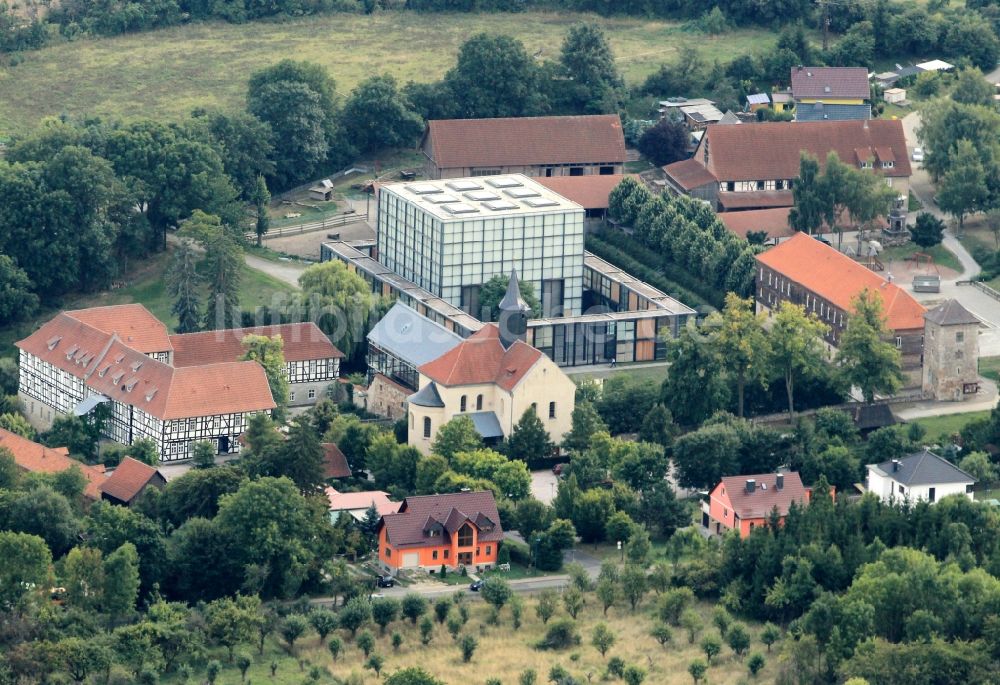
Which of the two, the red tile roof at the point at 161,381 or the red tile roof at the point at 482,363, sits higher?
the red tile roof at the point at 482,363

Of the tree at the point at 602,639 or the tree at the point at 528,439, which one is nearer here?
the tree at the point at 602,639

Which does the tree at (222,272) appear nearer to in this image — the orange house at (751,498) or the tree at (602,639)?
the orange house at (751,498)

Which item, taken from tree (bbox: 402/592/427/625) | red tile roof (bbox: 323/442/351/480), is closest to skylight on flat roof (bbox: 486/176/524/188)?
red tile roof (bbox: 323/442/351/480)

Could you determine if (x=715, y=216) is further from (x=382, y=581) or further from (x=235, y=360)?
(x=382, y=581)

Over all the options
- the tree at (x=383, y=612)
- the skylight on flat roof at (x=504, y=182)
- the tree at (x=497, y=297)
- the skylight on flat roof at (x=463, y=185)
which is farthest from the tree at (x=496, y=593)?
the skylight on flat roof at (x=504, y=182)

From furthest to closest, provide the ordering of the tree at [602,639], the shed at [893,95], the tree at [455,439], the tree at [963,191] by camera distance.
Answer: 1. the shed at [893,95]
2. the tree at [963,191]
3. the tree at [455,439]
4. the tree at [602,639]

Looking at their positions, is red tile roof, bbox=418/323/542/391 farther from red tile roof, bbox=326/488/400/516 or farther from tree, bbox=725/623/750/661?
tree, bbox=725/623/750/661
